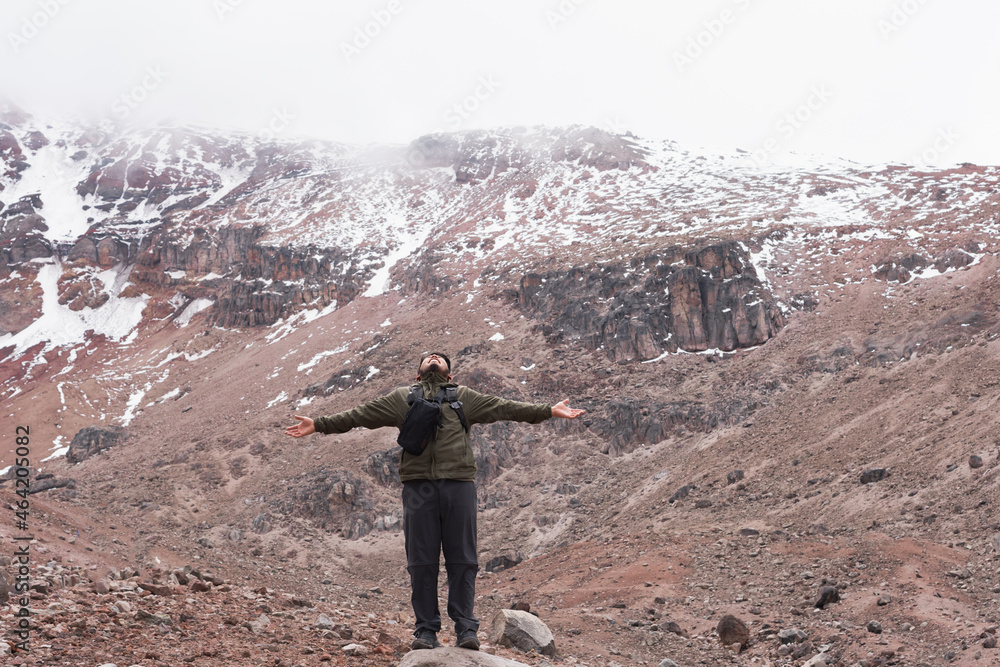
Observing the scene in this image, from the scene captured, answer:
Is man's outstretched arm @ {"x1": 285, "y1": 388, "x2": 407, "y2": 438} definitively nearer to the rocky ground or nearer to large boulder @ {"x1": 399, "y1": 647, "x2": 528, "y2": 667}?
large boulder @ {"x1": 399, "y1": 647, "x2": 528, "y2": 667}

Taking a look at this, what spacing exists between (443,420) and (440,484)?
0.54 metres

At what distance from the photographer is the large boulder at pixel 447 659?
5.30 meters

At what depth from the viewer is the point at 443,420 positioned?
5.43m

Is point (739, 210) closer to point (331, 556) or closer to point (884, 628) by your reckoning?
point (331, 556)

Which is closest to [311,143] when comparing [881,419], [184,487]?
[184,487]

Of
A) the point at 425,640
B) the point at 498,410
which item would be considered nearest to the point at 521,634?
the point at 425,640

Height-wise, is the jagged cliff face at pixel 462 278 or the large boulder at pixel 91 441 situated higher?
the jagged cliff face at pixel 462 278

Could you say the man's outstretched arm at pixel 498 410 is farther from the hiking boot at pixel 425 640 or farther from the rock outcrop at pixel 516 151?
the rock outcrop at pixel 516 151

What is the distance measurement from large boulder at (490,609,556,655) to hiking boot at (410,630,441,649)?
3.04m

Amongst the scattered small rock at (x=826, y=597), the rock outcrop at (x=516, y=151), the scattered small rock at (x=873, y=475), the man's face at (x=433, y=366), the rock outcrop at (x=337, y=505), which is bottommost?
the rock outcrop at (x=337, y=505)

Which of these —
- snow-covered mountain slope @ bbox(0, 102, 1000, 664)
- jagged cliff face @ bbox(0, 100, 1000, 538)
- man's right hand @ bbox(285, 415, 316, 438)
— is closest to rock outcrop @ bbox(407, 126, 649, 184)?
jagged cliff face @ bbox(0, 100, 1000, 538)

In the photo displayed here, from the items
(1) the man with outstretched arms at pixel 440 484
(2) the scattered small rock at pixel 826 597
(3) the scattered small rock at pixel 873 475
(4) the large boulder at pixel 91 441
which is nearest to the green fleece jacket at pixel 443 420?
(1) the man with outstretched arms at pixel 440 484

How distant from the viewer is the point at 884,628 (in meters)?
9.62

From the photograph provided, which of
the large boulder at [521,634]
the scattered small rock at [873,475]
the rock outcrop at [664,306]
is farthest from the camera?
the rock outcrop at [664,306]
